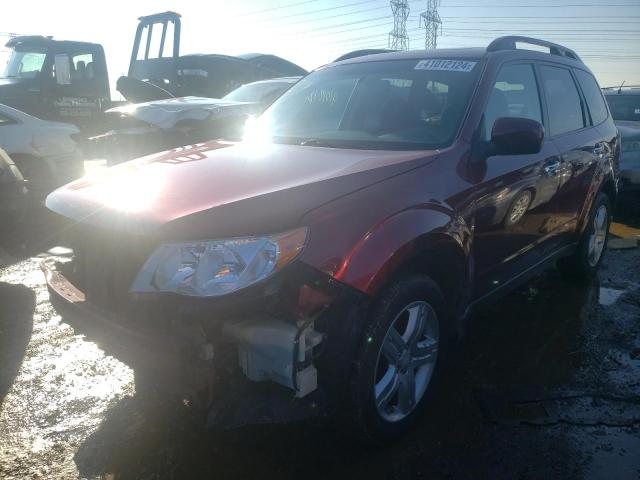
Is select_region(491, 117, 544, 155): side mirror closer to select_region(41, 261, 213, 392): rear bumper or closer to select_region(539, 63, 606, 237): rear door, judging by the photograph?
select_region(539, 63, 606, 237): rear door

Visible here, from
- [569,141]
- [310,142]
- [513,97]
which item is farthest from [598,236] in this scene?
[310,142]

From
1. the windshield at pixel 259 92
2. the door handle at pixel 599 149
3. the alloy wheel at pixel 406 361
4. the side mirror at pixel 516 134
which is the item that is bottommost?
the alloy wheel at pixel 406 361

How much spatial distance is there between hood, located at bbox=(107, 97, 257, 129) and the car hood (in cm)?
353

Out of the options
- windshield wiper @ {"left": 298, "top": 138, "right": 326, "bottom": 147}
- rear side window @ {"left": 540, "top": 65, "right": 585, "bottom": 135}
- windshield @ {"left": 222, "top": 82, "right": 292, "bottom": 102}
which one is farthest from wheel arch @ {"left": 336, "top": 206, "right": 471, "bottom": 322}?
windshield @ {"left": 222, "top": 82, "right": 292, "bottom": 102}

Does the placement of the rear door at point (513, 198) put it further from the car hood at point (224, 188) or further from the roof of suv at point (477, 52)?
the car hood at point (224, 188)

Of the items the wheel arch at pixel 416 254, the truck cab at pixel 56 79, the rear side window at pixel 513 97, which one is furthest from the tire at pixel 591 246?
the truck cab at pixel 56 79

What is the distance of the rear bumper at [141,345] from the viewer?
76.5 inches

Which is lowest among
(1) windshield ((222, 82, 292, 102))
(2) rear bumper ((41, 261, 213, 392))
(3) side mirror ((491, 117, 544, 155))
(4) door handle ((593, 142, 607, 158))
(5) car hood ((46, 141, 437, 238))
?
(2) rear bumper ((41, 261, 213, 392))

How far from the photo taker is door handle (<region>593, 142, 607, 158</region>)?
13.9 feet

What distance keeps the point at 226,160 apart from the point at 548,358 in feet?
7.60

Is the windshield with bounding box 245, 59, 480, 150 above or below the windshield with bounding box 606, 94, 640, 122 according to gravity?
above

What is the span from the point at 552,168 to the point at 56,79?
35.1ft

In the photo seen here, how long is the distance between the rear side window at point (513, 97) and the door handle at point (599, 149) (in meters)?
0.89

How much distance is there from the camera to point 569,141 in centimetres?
386
